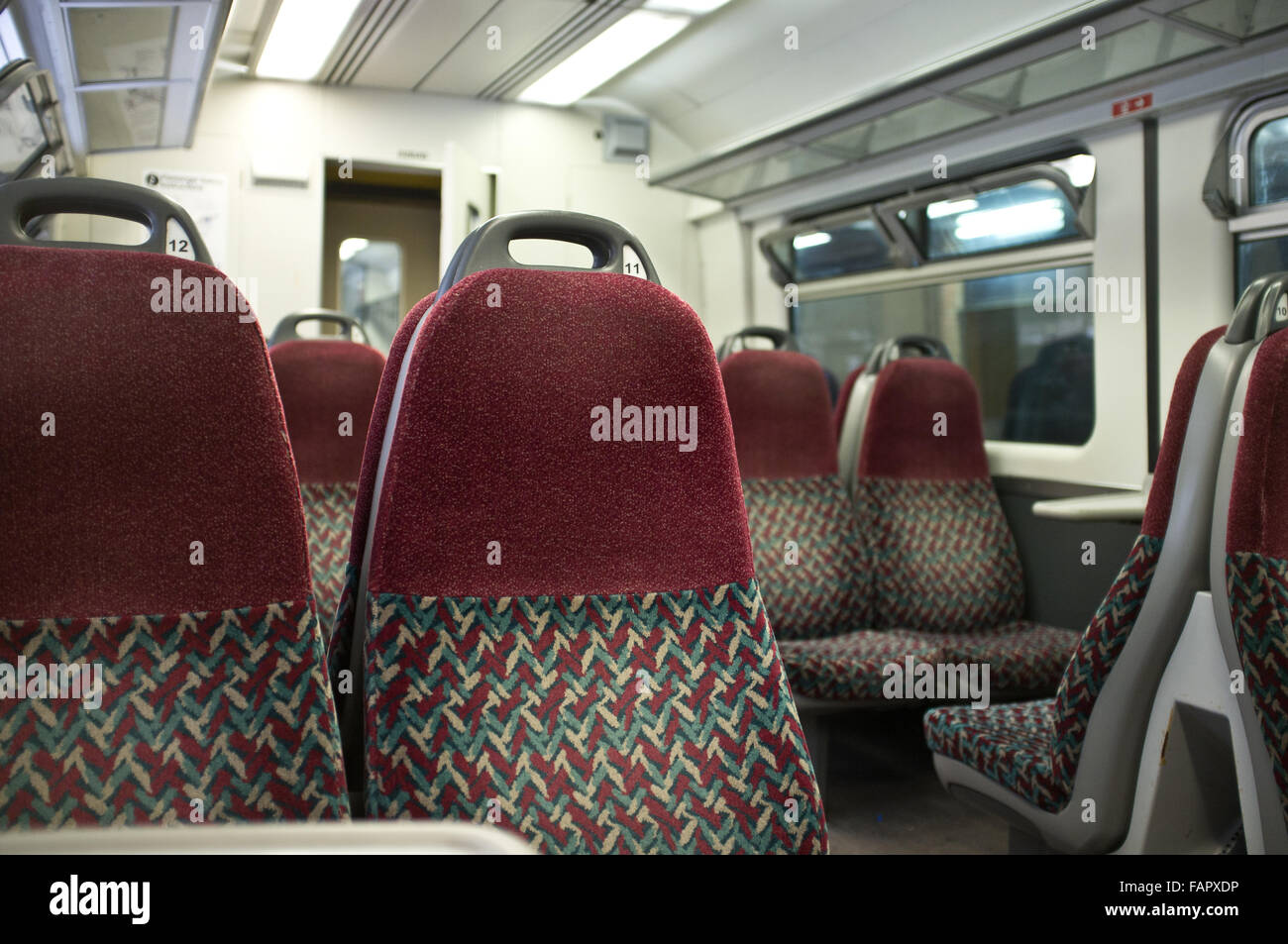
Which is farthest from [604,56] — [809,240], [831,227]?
[831,227]

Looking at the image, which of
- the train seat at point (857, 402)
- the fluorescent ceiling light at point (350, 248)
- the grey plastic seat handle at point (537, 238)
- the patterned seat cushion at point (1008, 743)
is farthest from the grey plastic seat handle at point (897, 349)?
the fluorescent ceiling light at point (350, 248)

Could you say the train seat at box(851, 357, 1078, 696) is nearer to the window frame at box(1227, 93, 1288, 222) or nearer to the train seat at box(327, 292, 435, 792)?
the window frame at box(1227, 93, 1288, 222)

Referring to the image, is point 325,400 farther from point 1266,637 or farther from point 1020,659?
point 1266,637

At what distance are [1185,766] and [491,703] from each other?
1403 mm

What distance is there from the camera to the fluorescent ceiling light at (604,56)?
5.18 metres

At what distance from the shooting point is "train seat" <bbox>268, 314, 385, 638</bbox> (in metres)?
3.09

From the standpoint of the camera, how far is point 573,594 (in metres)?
1.34

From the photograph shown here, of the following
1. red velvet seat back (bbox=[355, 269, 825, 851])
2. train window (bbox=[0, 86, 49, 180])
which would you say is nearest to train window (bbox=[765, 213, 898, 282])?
train window (bbox=[0, 86, 49, 180])

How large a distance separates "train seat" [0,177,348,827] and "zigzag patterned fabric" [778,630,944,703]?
229 cm

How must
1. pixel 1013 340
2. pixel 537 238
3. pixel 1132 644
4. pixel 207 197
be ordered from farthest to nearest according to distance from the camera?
pixel 207 197 < pixel 1013 340 < pixel 1132 644 < pixel 537 238

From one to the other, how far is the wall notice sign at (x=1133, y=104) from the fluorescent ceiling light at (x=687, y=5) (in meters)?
2.10

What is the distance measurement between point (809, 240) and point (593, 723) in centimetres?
461
